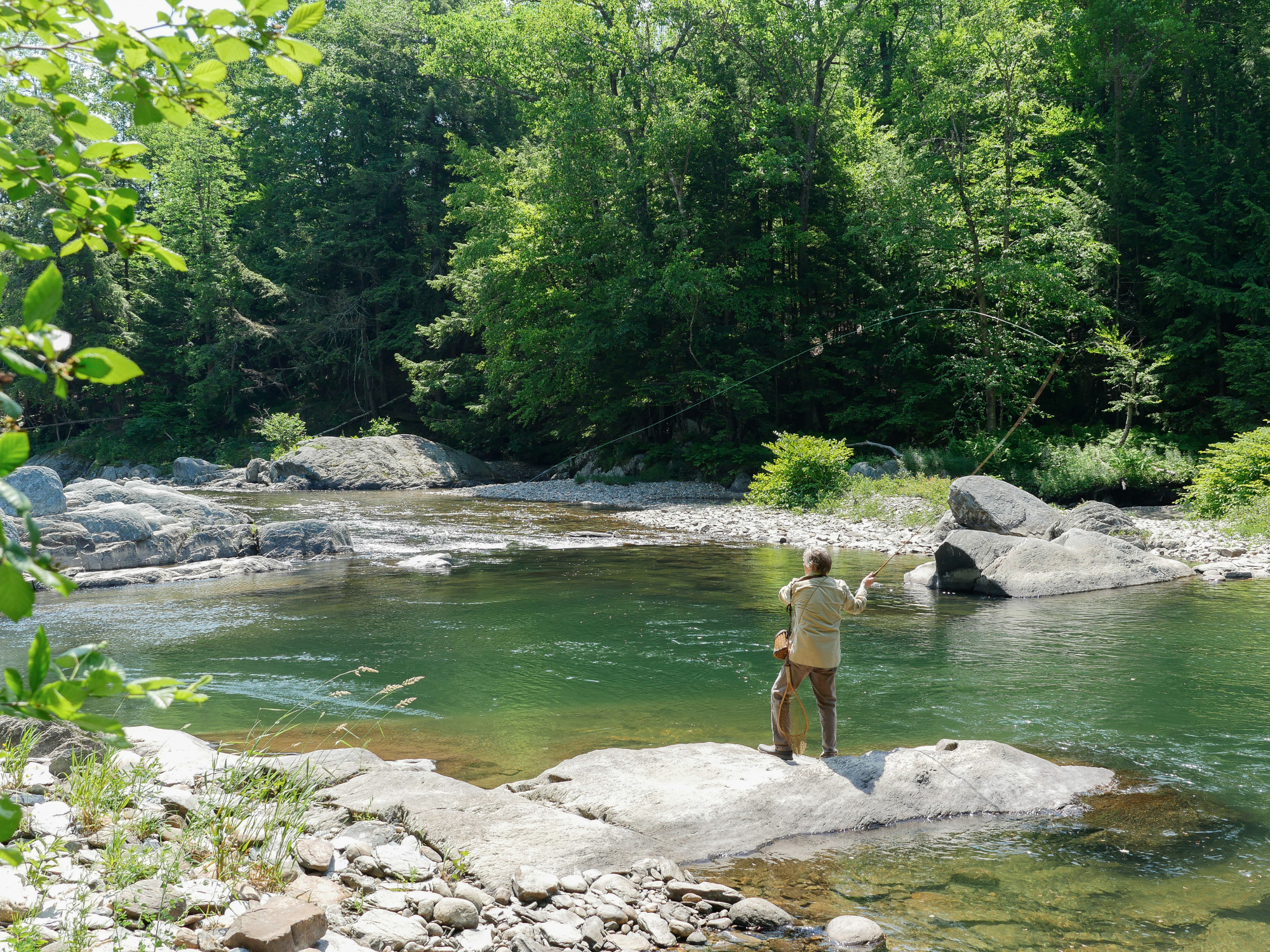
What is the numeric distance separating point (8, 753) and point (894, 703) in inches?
231

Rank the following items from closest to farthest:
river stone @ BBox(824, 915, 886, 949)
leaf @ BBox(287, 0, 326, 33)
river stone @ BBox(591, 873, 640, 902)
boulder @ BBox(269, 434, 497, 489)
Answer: leaf @ BBox(287, 0, 326, 33), river stone @ BBox(824, 915, 886, 949), river stone @ BBox(591, 873, 640, 902), boulder @ BBox(269, 434, 497, 489)

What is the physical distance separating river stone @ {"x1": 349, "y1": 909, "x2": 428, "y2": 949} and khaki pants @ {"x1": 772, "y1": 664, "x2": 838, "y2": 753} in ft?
8.91

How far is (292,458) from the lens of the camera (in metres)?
30.0

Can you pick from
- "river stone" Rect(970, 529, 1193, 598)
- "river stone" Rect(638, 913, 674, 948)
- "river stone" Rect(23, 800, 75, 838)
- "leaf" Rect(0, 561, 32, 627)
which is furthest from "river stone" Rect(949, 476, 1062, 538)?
"leaf" Rect(0, 561, 32, 627)

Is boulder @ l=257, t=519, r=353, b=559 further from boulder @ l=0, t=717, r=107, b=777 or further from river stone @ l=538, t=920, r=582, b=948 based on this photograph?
river stone @ l=538, t=920, r=582, b=948

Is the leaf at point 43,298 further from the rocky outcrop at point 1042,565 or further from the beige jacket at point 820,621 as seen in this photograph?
the rocky outcrop at point 1042,565

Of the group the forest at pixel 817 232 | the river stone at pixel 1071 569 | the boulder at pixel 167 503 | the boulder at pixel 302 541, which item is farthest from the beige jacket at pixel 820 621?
the forest at pixel 817 232

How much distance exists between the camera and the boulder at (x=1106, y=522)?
14.2 meters

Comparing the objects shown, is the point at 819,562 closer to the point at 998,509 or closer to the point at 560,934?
the point at 560,934

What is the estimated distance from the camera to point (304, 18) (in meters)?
1.56

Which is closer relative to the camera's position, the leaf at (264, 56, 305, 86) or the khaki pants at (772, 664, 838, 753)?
the leaf at (264, 56, 305, 86)

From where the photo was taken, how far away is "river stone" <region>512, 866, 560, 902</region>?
12.8 feet

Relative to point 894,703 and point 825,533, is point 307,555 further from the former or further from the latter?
point 894,703

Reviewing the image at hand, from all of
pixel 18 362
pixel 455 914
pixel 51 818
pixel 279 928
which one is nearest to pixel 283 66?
pixel 18 362
